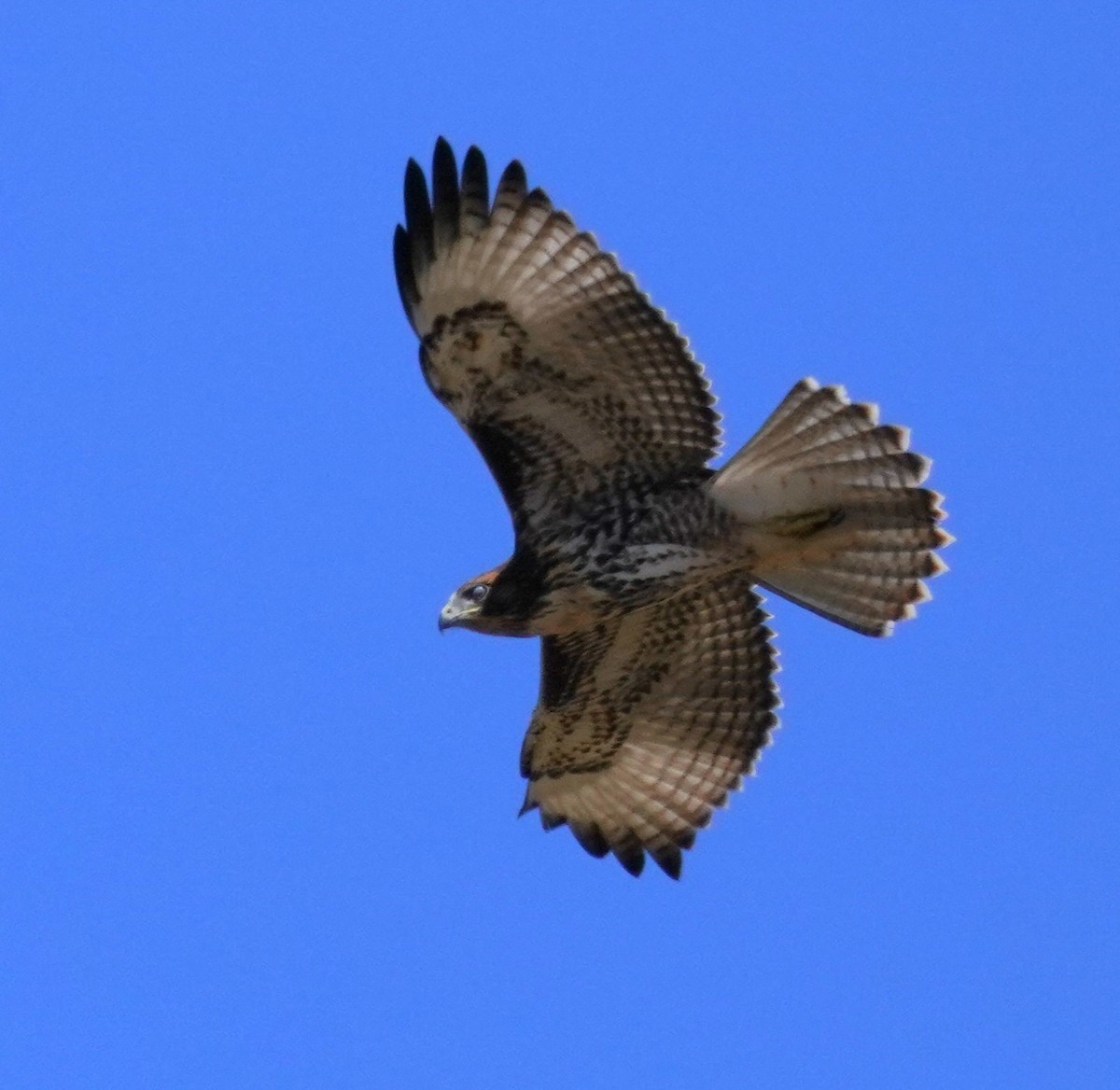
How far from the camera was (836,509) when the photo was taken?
10.4m

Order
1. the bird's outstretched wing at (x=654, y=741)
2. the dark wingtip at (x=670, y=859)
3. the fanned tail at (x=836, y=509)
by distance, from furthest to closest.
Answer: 1. the dark wingtip at (x=670, y=859)
2. the bird's outstretched wing at (x=654, y=741)
3. the fanned tail at (x=836, y=509)

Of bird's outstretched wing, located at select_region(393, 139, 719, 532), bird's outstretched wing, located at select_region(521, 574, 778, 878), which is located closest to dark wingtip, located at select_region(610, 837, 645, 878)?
bird's outstretched wing, located at select_region(521, 574, 778, 878)

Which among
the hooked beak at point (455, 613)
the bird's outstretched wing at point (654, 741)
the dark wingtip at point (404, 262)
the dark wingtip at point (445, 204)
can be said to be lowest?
the hooked beak at point (455, 613)

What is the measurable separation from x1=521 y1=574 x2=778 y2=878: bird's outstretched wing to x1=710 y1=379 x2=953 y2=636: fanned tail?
86cm

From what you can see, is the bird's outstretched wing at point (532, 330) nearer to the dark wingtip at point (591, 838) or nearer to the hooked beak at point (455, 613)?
the hooked beak at point (455, 613)

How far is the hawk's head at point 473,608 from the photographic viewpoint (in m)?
10.4

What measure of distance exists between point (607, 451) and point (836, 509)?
92 cm

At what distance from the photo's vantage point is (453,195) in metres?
10.1

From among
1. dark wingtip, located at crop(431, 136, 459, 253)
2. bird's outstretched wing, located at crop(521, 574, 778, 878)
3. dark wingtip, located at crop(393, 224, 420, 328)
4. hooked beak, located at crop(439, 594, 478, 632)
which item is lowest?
hooked beak, located at crop(439, 594, 478, 632)

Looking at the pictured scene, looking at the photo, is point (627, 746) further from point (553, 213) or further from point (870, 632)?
point (553, 213)

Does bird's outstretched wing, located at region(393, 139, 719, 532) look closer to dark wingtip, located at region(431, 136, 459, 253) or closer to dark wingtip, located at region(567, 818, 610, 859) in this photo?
dark wingtip, located at region(431, 136, 459, 253)

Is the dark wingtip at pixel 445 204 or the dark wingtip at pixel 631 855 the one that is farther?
the dark wingtip at pixel 631 855

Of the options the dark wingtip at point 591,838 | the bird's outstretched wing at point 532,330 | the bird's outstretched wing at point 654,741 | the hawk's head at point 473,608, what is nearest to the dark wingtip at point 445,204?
the bird's outstretched wing at point 532,330

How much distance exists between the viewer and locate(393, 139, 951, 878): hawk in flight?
10148mm
